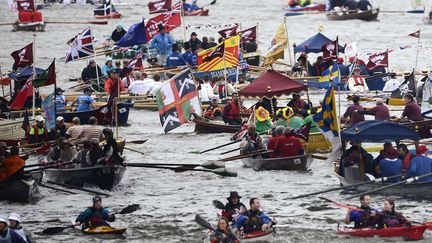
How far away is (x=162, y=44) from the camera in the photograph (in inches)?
1882

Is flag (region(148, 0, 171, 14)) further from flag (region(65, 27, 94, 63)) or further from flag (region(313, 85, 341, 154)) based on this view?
flag (region(313, 85, 341, 154))

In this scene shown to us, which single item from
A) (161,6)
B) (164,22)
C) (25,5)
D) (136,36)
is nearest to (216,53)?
(136,36)

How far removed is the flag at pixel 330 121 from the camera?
29469mm

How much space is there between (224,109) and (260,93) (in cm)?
132

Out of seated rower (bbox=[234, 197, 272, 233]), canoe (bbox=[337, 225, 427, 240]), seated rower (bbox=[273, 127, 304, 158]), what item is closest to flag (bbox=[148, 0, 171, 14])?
seated rower (bbox=[273, 127, 304, 158])

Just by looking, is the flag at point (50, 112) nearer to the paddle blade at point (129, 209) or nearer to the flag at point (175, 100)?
the flag at point (175, 100)

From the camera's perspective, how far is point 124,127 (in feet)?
131

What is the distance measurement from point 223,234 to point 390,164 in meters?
6.11

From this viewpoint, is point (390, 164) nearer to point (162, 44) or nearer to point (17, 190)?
point (17, 190)

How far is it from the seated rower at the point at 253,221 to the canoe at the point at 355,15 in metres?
42.6

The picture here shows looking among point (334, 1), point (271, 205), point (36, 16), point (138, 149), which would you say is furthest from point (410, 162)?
point (334, 1)

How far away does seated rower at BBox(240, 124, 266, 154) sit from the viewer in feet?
105

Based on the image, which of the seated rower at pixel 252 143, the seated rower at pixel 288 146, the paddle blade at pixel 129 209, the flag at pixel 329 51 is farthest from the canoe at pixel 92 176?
the flag at pixel 329 51

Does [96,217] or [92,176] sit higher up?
[96,217]
